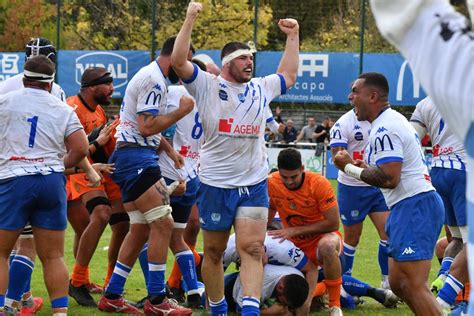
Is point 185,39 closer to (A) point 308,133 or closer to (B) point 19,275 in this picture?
(B) point 19,275

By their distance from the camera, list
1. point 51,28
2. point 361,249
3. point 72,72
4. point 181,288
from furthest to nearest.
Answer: point 51,28
point 72,72
point 361,249
point 181,288

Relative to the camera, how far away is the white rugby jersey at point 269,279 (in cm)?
815

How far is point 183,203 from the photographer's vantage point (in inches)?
350

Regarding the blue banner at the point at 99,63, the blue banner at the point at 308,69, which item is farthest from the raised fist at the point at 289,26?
the blue banner at the point at 99,63

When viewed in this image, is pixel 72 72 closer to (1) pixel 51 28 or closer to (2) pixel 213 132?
(1) pixel 51 28

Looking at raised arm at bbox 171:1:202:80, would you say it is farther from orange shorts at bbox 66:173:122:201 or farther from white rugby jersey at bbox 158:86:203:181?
orange shorts at bbox 66:173:122:201

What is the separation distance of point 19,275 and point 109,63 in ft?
82.5

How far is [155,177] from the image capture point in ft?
26.1

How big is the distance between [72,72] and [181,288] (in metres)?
23.2

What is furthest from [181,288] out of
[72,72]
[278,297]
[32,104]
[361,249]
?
[72,72]

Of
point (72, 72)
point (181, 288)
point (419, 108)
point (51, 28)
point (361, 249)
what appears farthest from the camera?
point (51, 28)

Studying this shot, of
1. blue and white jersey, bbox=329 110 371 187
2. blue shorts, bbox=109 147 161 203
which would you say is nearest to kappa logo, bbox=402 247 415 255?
blue shorts, bbox=109 147 161 203

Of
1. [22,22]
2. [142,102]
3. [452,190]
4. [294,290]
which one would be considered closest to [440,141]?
[452,190]

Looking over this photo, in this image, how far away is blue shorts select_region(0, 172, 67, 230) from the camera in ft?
22.1
